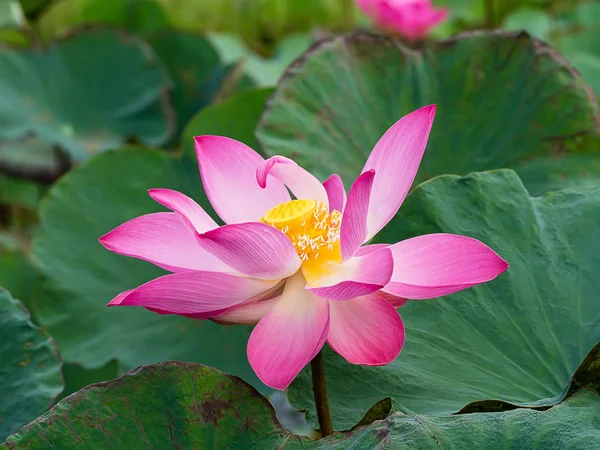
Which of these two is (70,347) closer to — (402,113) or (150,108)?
(402,113)

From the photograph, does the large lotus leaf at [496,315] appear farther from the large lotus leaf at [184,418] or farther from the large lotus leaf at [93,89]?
the large lotus leaf at [93,89]

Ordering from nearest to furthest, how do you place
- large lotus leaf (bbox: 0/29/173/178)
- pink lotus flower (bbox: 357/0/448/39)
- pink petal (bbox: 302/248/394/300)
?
pink petal (bbox: 302/248/394/300) < large lotus leaf (bbox: 0/29/173/178) < pink lotus flower (bbox: 357/0/448/39)

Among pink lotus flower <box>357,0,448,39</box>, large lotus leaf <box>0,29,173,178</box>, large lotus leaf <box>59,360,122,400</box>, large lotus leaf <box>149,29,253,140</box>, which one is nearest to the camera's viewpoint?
large lotus leaf <box>59,360,122,400</box>

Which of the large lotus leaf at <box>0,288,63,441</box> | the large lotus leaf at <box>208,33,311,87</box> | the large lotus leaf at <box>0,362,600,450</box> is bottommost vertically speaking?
the large lotus leaf at <box>208,33,311,87</box>

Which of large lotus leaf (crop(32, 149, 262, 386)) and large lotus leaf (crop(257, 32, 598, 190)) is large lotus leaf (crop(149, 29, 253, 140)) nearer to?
large lotus leaf (crop(32, 149, 262, 386))

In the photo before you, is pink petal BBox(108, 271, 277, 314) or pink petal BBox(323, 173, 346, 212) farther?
pink petal BBox(323, 173, 346, 212)

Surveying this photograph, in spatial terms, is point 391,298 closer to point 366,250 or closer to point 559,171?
point 366,250

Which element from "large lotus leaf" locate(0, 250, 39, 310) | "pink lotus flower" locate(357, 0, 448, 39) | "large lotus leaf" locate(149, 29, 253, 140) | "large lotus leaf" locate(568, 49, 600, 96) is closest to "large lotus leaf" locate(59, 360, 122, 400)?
"large lotus leaf" locate(0, 250, 39, 310)
